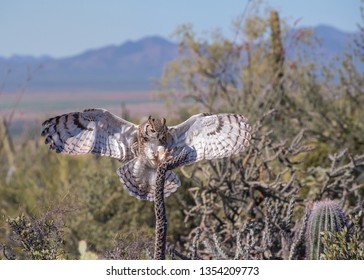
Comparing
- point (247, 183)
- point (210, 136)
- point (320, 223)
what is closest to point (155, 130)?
point (210, 136)

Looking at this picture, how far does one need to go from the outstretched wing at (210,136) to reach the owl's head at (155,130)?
4.0 inches

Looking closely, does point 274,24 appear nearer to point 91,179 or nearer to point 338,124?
point 338,124

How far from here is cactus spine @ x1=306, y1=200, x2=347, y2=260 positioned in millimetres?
3889

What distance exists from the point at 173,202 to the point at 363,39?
318 centimetres

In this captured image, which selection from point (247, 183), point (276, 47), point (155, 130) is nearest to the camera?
point (155, 130)

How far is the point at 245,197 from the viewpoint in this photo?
5449 millimetres

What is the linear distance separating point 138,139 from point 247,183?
5.91ft

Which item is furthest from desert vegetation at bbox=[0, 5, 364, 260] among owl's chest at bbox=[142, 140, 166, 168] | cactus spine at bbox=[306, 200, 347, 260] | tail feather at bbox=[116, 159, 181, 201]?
owl's chest at bbox=[142, 140, 166, 168]

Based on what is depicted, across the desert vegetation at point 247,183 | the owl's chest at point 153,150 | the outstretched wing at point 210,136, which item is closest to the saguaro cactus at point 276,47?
the desert vegetation at point 247,183

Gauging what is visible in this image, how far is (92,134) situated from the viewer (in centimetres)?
365

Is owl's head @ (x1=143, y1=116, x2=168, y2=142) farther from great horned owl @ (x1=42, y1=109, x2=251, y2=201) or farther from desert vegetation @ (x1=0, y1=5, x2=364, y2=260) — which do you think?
desert vegetation @ (x1=0, y1=5, x2=364, y2=260)

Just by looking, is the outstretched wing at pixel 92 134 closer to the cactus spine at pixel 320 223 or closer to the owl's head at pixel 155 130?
the owl's head at pixel 155 130

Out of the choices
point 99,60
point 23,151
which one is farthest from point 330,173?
point 99,60

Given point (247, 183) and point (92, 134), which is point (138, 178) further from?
point (247, 183)
